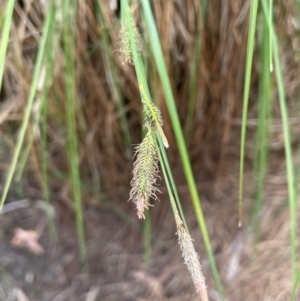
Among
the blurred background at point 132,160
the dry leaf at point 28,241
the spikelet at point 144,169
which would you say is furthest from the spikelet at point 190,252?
the dry leaf at point 28,241

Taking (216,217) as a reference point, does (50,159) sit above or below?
above

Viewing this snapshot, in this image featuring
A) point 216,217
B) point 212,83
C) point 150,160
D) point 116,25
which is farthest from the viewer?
point 216,217

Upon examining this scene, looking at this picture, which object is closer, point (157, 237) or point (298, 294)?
point (298, 294)

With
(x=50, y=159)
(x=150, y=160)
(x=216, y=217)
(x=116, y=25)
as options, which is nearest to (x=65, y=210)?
(x=50, y=159)

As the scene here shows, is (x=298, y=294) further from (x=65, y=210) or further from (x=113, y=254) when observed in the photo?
(x=65, y=210)

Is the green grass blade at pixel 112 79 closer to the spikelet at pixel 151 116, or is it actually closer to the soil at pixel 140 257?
the soil at pixel 140 257

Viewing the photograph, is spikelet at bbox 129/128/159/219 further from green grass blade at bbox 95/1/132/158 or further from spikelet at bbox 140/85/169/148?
green grass blade at bbox 95/1/132/158

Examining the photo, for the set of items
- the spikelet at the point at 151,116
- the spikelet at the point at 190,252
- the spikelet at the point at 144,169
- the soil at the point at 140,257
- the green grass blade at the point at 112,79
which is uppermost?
the green grass blade at the point at 112,79

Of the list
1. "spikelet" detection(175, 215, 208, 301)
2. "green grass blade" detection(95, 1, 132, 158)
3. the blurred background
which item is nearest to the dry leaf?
the blurred background
